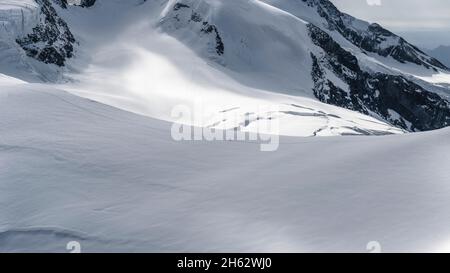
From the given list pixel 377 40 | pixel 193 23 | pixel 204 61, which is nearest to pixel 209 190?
pixel 204 61

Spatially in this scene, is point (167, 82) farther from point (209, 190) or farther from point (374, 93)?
point (374, 93)

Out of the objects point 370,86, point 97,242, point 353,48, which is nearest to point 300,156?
point 97,242

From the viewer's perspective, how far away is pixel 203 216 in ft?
→ 21.9

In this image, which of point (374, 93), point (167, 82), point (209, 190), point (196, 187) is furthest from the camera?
point (374, 93)

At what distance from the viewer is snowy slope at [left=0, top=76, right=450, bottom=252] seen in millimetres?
6090

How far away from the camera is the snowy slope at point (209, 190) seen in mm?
6090

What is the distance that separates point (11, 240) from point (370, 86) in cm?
10797

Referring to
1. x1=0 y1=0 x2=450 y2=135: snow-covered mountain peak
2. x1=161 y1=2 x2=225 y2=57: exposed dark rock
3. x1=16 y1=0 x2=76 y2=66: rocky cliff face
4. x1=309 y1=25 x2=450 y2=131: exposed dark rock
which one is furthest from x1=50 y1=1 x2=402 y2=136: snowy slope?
x1=309 y1=25 x2=450 y2=131: exposed dark rock

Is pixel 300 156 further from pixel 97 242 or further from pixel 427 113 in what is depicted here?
pixel 427 113

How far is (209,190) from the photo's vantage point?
7.55 m

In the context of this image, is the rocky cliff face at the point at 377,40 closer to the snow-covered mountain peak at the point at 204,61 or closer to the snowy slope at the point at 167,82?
the snow-covered mountain peak at the point at 204,61

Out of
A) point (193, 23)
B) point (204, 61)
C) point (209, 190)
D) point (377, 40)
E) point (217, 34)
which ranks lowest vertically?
point (209, 190)

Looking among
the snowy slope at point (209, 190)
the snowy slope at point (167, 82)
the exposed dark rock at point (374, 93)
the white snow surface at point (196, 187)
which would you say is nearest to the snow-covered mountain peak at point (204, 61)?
the snowy slope at point (167, 82)

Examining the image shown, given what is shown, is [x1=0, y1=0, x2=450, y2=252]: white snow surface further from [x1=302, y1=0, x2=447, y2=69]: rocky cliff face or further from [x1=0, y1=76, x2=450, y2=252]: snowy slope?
[x1=302, y1=0, x2=447, y2=69]: rocky cliff face
